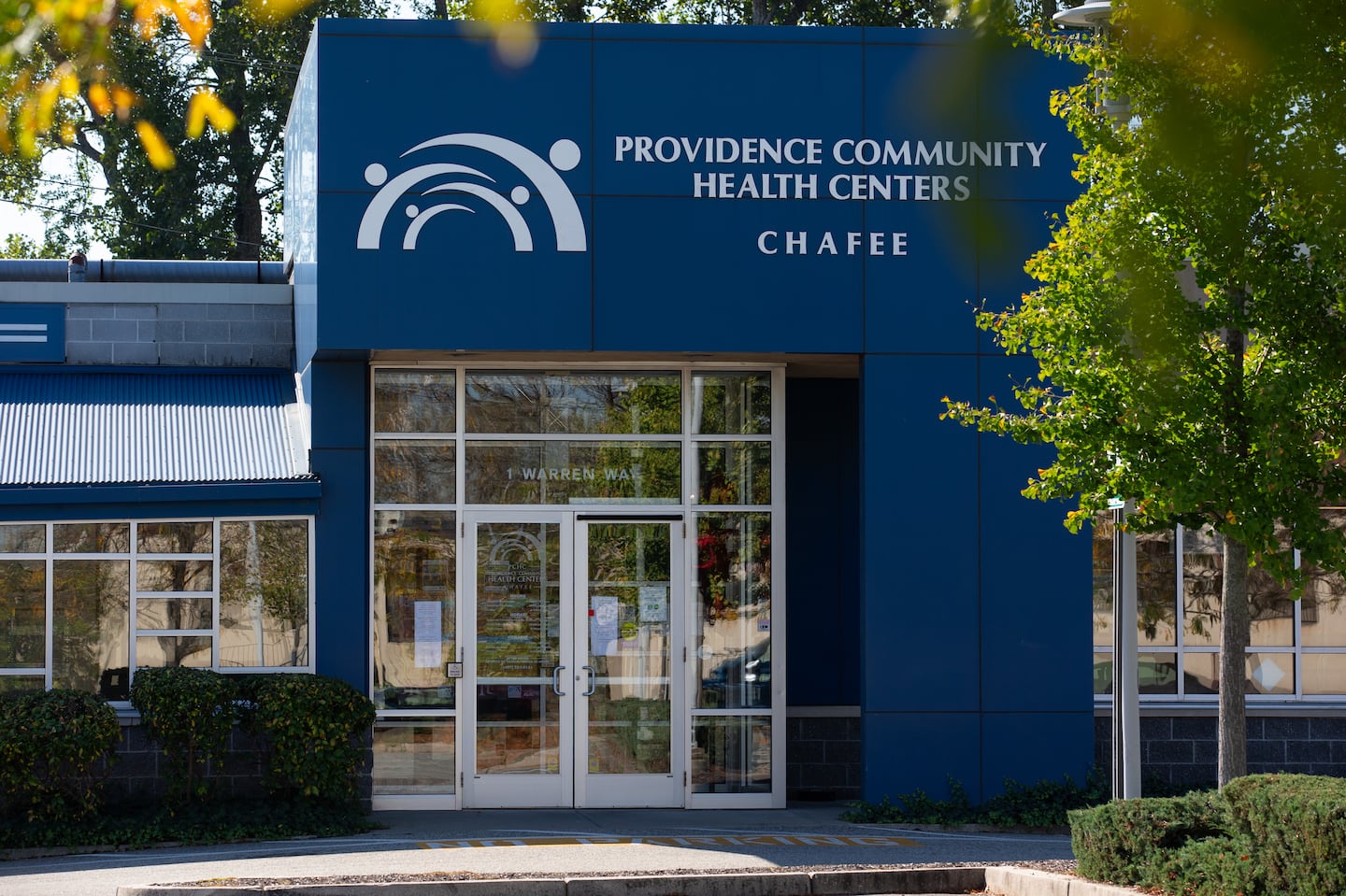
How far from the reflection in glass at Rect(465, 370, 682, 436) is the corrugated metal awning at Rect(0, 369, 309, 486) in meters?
1.55

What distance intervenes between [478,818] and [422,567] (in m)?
2.09

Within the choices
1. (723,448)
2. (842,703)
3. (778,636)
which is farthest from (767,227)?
(842,703)

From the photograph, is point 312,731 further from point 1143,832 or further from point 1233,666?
point 1233,666

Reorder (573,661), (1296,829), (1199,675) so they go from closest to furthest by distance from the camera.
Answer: (1296,829) → (573,661) → (1199,675)

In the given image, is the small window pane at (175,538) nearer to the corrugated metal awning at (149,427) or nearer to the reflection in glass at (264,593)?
the reflection in glass at (264,593)

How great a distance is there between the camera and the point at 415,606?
13.2 meters

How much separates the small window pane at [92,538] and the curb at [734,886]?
4.01 meters

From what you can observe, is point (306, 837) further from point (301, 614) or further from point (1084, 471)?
point (1084, 471)

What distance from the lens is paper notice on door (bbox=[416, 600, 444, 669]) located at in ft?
43.3

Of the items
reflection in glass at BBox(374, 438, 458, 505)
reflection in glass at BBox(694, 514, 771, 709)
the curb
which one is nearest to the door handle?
reflection in glass at BBox(694, 514, 771, 709)

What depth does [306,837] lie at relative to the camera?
11969 mm

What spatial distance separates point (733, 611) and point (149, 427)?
202 inches

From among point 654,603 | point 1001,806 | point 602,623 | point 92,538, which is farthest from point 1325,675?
point 92,538

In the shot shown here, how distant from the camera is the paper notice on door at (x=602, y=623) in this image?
1339 centimetres
